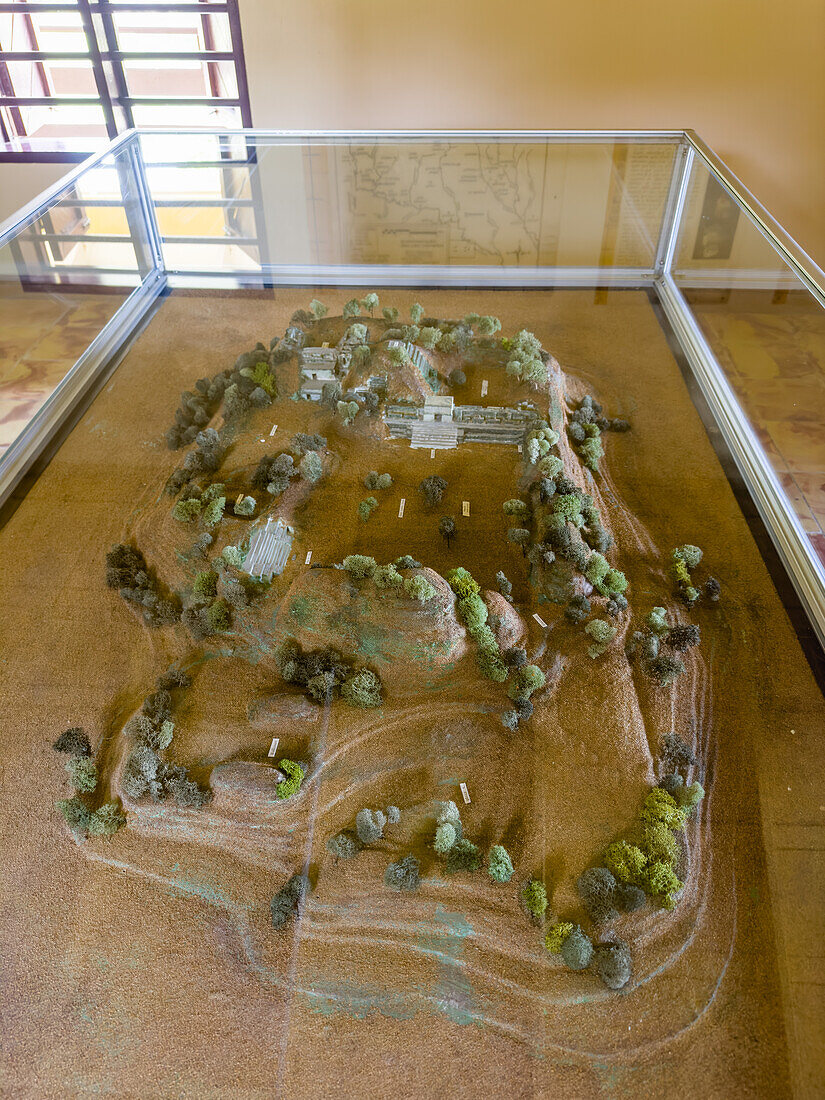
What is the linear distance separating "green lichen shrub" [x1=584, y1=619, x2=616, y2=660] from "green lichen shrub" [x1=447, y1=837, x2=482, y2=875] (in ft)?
6.25

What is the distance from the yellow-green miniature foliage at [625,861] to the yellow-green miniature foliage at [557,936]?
20.0 inches

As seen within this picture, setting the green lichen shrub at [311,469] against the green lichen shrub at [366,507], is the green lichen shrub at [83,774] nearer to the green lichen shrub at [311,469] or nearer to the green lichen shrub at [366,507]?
the green lichen shrub at [366,507]

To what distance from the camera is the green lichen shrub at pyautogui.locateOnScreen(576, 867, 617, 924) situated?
5.03 meters

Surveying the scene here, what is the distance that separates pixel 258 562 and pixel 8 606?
2425mm

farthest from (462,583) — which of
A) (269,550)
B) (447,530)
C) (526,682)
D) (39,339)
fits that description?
(39,339)

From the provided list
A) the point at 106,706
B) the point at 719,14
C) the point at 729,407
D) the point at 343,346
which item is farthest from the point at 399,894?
the point at 719,14

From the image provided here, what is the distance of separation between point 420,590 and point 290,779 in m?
1.79

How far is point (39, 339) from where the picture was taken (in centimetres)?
977

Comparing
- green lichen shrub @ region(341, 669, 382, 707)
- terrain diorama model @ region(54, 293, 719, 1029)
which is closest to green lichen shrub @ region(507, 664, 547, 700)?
terrain diorama model @ region(54, 293, 719, 1029)

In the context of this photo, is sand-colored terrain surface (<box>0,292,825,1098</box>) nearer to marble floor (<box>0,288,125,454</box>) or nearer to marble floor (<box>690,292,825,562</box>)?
marble floor (<box>690,292,825,562</box>)

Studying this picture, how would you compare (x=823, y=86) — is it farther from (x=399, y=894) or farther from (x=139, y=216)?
(x=399, y=894)

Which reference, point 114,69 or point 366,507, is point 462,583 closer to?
point 366,507

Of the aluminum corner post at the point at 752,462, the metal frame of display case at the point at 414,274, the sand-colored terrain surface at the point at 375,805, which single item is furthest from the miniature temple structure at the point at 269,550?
the aluminum corner post at the point at 752,462

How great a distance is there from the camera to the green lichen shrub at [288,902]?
5125 millimetres
